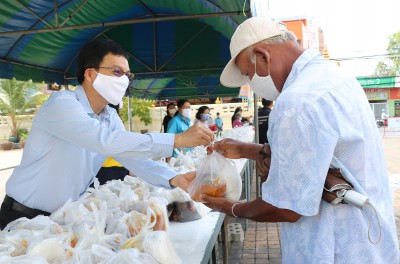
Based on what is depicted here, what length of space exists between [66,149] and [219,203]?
2.71 feet

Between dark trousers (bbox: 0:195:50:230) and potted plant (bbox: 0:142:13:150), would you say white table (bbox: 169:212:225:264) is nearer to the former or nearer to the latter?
dark trousers (bbox: 0:195:50:230)

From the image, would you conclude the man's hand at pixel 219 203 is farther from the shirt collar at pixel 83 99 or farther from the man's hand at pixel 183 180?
the shirt collar at pixel 83 99

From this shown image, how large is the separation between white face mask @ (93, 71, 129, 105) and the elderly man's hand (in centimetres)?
60

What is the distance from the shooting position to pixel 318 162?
1.07 m

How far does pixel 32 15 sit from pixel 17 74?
1072 millimetres

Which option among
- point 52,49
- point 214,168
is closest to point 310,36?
point 52,49

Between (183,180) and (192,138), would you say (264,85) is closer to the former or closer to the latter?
(192,138)

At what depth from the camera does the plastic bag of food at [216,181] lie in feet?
5.47

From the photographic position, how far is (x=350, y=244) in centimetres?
115

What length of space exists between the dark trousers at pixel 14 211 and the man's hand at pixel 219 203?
854mm

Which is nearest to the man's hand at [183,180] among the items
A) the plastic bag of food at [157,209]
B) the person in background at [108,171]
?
the plastic bag of food at [157,209]

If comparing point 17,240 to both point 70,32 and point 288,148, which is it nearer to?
point 288,148

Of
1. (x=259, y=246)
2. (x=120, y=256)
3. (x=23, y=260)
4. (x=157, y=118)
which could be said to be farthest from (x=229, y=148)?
(x=157, y=118)

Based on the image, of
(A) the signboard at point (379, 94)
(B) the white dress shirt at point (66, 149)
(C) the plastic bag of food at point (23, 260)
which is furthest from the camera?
(A) the signboard at point (379, 94)
